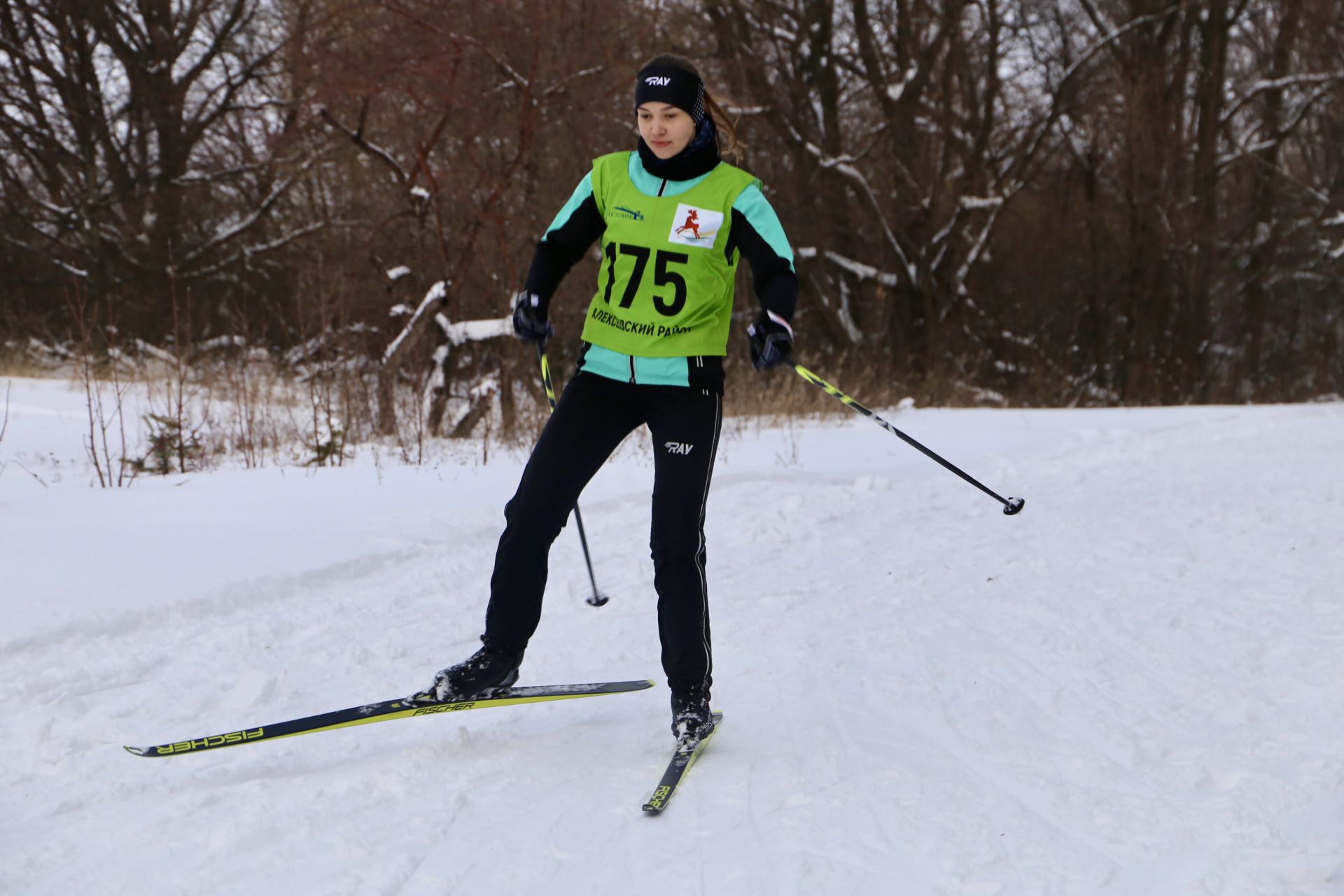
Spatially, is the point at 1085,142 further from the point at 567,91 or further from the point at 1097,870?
the point at 1097,870

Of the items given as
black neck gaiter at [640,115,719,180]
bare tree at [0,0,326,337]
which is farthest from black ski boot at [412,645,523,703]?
bare tree at [0,0,326,337]

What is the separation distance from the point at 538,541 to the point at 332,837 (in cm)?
97

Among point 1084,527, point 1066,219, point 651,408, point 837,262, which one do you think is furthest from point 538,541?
point 1066,219

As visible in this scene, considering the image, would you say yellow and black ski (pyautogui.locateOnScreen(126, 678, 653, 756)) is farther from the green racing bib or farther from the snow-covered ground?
the green racing bib

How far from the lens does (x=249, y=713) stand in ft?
10.6

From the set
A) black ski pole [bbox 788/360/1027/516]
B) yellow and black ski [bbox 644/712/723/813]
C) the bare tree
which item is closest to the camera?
yellow and black ski [bbox 644/712/723/813]

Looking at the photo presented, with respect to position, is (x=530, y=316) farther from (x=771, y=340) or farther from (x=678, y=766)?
(x=678, y=766)

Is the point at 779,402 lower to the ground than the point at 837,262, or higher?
lower

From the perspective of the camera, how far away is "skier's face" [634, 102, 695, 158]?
9.78ft

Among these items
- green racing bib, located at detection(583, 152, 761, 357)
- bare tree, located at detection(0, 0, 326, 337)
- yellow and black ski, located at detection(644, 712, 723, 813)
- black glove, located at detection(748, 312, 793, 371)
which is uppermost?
bare tree, located at detection(0, 0, 326, 337)

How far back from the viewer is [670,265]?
3020 mm

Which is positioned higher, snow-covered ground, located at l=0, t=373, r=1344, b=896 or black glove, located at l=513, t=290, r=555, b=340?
black glove, located at l=513, t=290, r=555, b=340

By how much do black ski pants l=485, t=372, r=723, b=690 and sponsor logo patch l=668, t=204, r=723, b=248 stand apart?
42 centimetres

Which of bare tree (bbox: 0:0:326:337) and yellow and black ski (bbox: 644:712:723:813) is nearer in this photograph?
yellow and black ski (bbox: 644:712:723:813)
